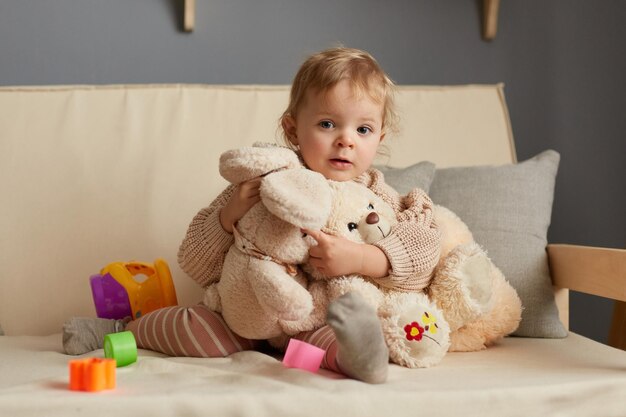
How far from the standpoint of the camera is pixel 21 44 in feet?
6.00

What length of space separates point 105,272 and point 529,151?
3.87ft

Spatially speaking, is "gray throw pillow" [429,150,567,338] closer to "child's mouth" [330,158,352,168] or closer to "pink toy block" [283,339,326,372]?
"child's mouth" [330,158,352,168]

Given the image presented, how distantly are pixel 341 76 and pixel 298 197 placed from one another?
258 millimetres

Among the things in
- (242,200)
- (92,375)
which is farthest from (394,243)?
(92,375)

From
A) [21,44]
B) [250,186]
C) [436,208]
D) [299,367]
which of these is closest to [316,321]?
[299,367]

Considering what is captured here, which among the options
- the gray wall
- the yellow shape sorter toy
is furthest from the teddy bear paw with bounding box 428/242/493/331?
the gray wall

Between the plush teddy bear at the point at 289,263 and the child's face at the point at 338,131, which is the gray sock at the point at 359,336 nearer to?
the plush teddy bear at the point at 289,263

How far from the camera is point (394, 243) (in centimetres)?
119

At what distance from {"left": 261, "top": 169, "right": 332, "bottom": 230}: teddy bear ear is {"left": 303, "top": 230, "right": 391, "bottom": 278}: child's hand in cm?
7

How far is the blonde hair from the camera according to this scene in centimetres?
123

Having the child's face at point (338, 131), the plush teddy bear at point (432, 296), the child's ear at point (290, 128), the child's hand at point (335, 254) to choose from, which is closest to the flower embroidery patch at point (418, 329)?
the plush teddy bear at point (432, 296)

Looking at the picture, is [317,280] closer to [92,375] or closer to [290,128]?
[290,128]

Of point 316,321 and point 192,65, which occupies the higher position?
point 192,65

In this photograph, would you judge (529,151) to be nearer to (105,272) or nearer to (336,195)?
(336,195)
